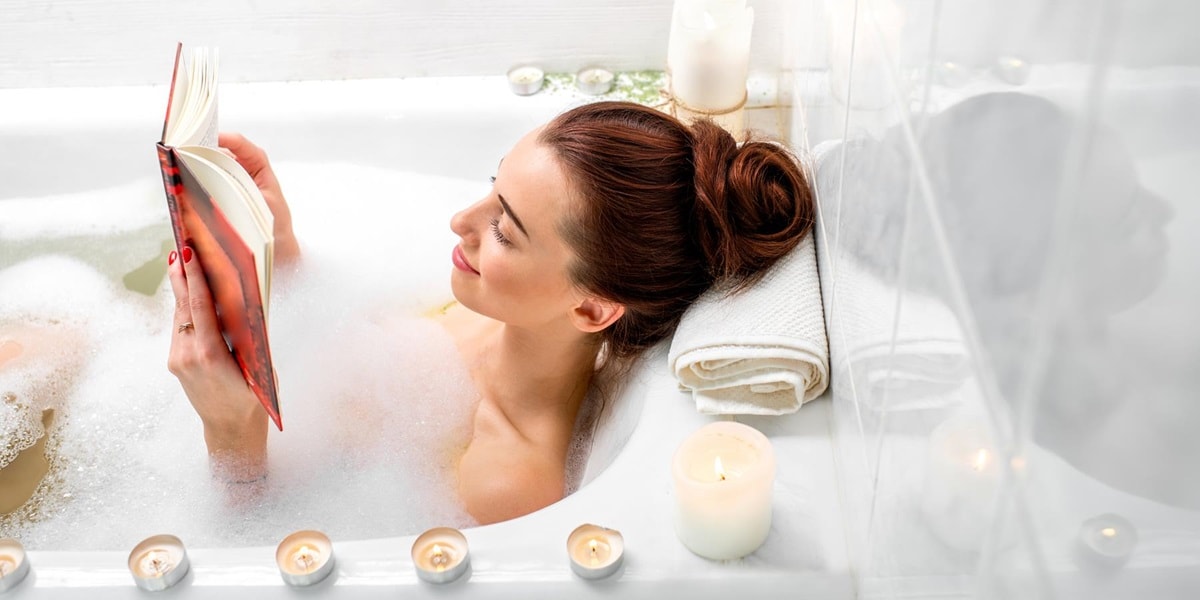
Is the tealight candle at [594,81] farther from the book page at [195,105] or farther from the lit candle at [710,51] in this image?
the book page at [195,105]

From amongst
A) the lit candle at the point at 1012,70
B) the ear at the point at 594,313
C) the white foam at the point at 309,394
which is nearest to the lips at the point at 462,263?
the ear at the point at 594,313

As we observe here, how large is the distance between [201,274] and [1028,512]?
88 centimetres

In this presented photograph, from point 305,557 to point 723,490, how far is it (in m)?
0.37

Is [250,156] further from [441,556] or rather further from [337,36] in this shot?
[441,556]

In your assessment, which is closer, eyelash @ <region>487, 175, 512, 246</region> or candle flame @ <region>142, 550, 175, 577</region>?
candle flame @ <region>142, 550, 175, 577</region>

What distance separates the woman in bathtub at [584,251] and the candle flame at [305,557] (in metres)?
0.27

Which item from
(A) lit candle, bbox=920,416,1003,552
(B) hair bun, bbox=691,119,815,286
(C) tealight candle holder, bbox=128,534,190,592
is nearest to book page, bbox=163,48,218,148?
(C) tealight candle holder, bbox=128,534,190,592

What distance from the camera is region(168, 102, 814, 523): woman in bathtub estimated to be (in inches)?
44.8

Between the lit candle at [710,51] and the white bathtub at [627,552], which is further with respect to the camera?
the lit candle at [710,51]

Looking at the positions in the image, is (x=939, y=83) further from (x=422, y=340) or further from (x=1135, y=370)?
(x=422, y=340)

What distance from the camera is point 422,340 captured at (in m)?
1.49

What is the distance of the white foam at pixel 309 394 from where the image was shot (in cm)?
124

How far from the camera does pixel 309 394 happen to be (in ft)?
4.67

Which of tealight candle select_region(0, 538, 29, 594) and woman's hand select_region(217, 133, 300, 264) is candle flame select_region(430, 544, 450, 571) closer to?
tealight candle select_region(0, 538, 29, 594)
